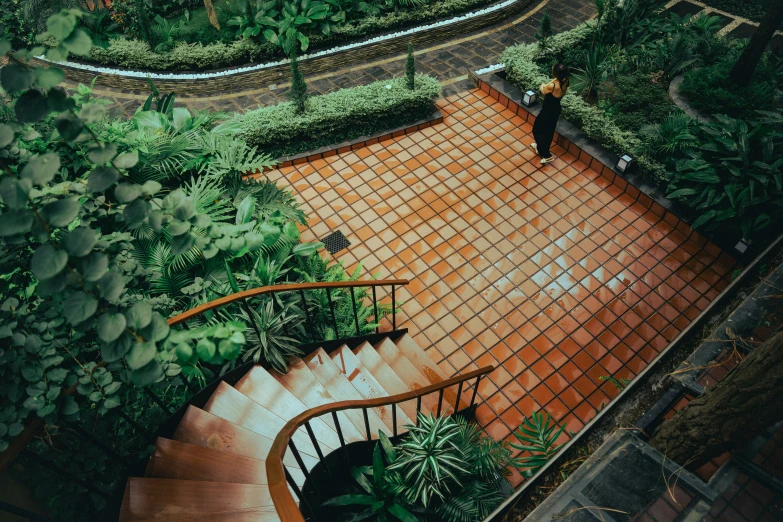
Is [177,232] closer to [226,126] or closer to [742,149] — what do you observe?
[226,126]

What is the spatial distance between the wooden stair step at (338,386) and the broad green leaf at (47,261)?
107 inches

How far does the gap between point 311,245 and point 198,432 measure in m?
2.22

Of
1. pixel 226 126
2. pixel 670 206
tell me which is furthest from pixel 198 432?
pixel 670 206

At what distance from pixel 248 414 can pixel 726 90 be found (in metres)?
7.56

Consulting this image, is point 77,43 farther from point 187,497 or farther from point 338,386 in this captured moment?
point 338,386

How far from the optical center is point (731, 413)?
272 cm

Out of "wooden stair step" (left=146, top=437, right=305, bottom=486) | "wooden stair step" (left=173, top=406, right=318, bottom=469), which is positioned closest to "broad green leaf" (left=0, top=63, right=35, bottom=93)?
"wooden stair step" (left=146, top=437, right=305, bottom=486)

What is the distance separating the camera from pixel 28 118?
1865 millimetres

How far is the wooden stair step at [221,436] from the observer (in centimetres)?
349

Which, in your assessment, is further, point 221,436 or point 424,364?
point 424,364

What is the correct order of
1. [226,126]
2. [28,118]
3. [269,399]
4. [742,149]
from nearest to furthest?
A: [28,118] → [269,399] → [742,149] → [226,126]

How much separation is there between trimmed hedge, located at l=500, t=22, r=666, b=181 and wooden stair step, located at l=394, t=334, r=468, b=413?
393 centimetres

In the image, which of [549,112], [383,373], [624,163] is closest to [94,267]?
[383,373]

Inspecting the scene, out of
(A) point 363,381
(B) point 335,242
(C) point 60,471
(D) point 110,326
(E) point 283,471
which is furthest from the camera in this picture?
(B) point 335,242
